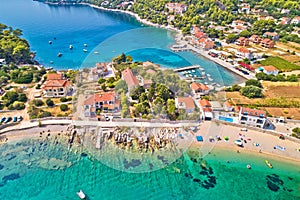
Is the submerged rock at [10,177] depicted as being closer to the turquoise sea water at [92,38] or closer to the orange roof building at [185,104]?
the orange roof building at [185,104]

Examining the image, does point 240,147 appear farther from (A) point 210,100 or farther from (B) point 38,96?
(B) point 38,96

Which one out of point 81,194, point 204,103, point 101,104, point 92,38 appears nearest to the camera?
point 81,194

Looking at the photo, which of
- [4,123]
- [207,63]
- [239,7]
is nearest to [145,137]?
[4,123]

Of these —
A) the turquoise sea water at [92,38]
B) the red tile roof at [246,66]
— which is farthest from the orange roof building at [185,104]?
the red tile roof at [246,66]

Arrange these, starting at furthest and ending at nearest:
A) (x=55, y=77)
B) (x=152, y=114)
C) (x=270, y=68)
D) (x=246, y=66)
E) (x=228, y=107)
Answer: (x=246, y=66)
(x=270, y=68)
(x=55, y=77)
(x=228, y=107)
(x=152, y=114)

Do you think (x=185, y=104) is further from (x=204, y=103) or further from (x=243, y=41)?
(x=243, y=41)

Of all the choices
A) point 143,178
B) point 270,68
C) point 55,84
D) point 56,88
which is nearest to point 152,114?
point 143,178

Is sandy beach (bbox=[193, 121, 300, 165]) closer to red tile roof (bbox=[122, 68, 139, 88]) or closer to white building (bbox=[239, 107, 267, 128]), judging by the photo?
white building (bbox=[239, 107, 267, 128])
